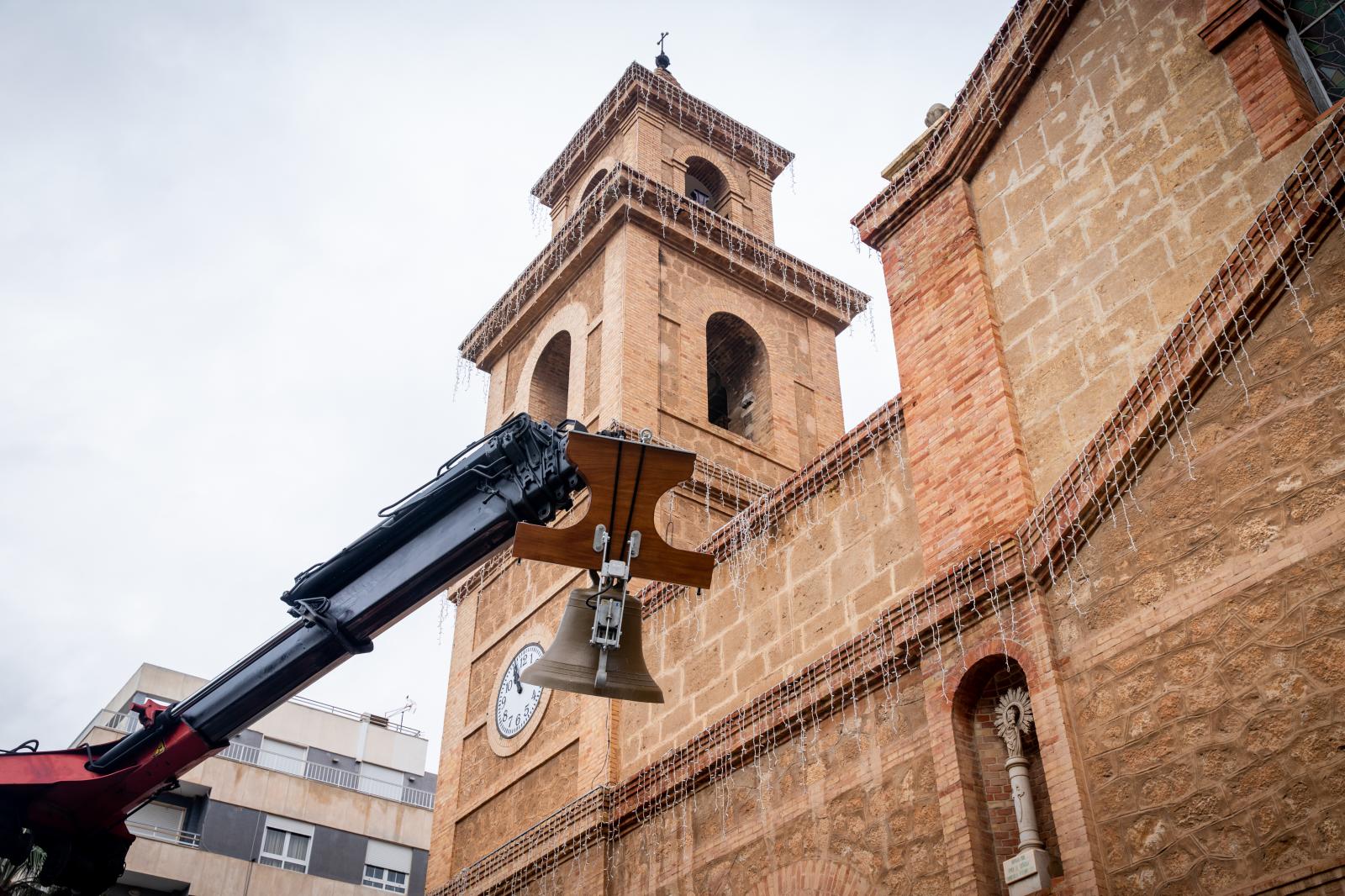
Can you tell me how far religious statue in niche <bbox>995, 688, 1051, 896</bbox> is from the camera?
862cm

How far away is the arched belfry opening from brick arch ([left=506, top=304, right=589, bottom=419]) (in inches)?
434

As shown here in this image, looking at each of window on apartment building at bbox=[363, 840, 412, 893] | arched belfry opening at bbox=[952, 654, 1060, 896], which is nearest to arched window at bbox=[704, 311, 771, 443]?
arched belfry opening at bbox=[952, 654, 1060, 896]

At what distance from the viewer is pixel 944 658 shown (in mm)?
10031

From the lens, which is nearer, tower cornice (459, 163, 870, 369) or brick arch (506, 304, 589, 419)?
brick arch (506, 304, 589, 419)

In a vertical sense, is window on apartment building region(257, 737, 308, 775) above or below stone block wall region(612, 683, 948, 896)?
above

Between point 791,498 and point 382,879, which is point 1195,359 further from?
point 382,879

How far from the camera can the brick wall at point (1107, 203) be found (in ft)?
31.7

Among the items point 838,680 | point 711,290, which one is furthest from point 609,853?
point 711,290

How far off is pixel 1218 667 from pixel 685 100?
1957 cm

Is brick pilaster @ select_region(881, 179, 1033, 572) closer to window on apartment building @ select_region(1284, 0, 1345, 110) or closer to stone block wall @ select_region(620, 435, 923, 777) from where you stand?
stone block wall @ select_region(620, 435, 923, 777)

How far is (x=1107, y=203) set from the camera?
10.5 meters

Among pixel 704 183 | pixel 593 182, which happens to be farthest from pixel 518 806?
pixel 704 183

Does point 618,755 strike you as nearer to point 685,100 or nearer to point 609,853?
point 609,853

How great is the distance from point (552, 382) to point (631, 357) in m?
3.23
